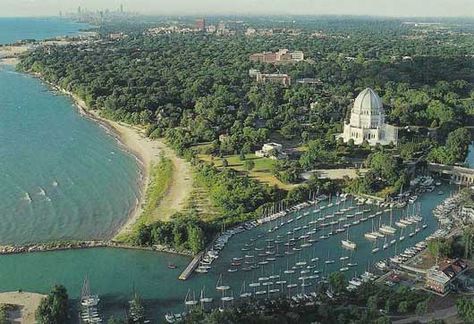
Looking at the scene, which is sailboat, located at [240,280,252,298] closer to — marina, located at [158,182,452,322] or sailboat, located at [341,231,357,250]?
marina, located at [158,182,452,322]

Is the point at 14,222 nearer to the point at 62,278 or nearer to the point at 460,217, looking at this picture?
the point at 62,278

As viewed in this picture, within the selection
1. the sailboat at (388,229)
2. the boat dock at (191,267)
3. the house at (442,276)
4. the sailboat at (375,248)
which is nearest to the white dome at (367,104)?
the sailboat at (388,229)

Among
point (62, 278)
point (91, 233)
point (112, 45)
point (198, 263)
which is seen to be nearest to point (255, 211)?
point (198, 263)

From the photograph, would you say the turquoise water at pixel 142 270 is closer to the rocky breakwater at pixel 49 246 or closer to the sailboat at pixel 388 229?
the rocky breakwater at pixel 49 246

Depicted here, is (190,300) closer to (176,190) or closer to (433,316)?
(433,316)

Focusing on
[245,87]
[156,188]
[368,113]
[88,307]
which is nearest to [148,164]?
[156,188]
